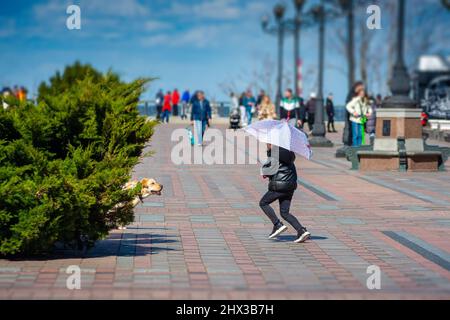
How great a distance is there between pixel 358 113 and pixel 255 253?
50.7ft

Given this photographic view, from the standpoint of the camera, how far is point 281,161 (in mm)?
11398

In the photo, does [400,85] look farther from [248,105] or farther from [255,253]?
[248,105]

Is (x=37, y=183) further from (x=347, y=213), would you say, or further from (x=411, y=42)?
(x=411, y=42)

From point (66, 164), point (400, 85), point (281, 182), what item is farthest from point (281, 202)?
point (400, 85)

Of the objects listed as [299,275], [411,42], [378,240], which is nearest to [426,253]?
[378,240]

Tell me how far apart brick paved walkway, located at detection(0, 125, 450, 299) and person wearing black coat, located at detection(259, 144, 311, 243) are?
6.2 inches

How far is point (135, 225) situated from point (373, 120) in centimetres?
1587

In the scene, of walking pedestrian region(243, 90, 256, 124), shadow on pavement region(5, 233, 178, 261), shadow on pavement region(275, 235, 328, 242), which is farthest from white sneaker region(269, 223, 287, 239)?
walking pedestrian region(243, 90, 256, 124)

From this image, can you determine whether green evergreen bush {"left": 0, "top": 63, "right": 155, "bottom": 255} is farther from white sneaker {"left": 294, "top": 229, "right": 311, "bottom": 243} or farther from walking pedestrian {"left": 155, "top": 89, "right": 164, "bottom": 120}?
walking pedestrian {"left": 155, "top": 89, "right": 164, "bottom": 120}

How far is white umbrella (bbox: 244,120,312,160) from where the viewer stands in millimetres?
11328

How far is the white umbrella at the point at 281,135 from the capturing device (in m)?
11.3

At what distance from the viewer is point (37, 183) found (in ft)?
31.7

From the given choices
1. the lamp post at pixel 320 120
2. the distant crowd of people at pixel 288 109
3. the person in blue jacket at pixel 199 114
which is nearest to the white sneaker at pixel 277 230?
the distant crowd of people at pixel 288 109
